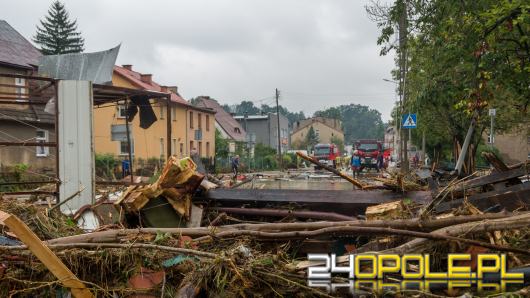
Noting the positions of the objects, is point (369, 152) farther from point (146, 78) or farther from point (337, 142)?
point (337, 142)

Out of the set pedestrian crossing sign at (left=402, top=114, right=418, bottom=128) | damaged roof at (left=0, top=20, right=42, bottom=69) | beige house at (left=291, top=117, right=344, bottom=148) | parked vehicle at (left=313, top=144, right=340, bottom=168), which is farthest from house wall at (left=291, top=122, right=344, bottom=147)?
pedestrian crossing sign at (left=402, top=114, right=418, bottom=128)

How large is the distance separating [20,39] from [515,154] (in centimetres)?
4844

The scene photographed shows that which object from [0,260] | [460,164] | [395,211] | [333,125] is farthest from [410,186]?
[333,125]

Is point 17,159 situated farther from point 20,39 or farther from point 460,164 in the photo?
point 460,164

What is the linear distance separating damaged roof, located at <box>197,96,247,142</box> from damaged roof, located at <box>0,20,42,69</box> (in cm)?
3534

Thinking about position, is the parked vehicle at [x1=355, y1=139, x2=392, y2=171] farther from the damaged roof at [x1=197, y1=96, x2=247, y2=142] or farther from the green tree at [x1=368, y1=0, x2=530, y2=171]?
the damaged roof at [x1=197, y1=96, x2=247, y2=142]

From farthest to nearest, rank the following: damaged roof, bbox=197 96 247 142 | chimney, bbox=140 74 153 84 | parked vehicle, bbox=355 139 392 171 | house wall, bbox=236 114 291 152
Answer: house wall, bbox=236 114 291 152 < damaged roof, bbox=197 96 247 142 < chimney, bbox=140 74 153 84 < parked vehicle, bbox=355 139 392 171

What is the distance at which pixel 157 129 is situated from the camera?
40.7 metres

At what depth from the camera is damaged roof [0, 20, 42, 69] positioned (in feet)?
84.4

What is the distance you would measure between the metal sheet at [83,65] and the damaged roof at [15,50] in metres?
14.7

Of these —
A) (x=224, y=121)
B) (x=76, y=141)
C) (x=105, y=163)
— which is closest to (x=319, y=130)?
(x=224, y=121)

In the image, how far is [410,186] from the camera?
21.0ft

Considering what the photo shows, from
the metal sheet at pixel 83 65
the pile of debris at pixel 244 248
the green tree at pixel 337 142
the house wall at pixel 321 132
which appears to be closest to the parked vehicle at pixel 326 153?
the metal sheet at pixel 83 65

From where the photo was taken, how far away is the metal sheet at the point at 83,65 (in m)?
10.8
